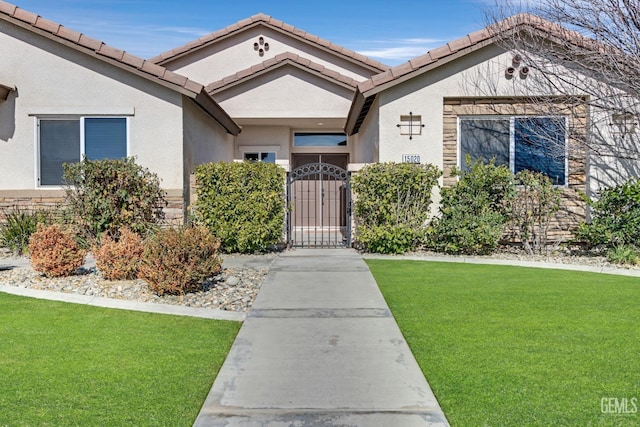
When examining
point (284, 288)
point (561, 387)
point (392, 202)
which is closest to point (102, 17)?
point (392, 202)

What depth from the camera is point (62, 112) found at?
12.4 metres

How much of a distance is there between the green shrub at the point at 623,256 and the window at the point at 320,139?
11.8 m

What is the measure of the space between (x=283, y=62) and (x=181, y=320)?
1308 centimetres

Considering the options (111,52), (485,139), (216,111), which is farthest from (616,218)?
(111,52)

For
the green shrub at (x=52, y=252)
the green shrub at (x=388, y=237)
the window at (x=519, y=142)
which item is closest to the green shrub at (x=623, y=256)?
the window at (x=519, y=142)

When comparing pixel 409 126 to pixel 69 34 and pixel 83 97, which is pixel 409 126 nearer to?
pixel 83 97

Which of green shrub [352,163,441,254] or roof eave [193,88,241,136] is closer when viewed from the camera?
green shrub [352,163,441,254]

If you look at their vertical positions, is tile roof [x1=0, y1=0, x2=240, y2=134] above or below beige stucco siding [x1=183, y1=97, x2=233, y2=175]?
above

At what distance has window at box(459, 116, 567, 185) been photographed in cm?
1277

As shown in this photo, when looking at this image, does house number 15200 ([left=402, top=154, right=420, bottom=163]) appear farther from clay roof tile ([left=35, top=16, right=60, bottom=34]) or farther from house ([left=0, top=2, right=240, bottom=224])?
clay roof tile ([left=35, top=16, right=60, bottom=34])

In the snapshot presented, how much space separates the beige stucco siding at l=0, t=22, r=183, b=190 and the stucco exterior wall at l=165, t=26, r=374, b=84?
8550mm

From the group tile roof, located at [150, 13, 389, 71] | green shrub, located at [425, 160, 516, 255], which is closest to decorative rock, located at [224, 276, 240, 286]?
green shrub, located at [425, 160, 516, 255]

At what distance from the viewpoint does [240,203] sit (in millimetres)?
11508

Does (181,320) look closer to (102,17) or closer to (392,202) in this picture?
(392,202)
